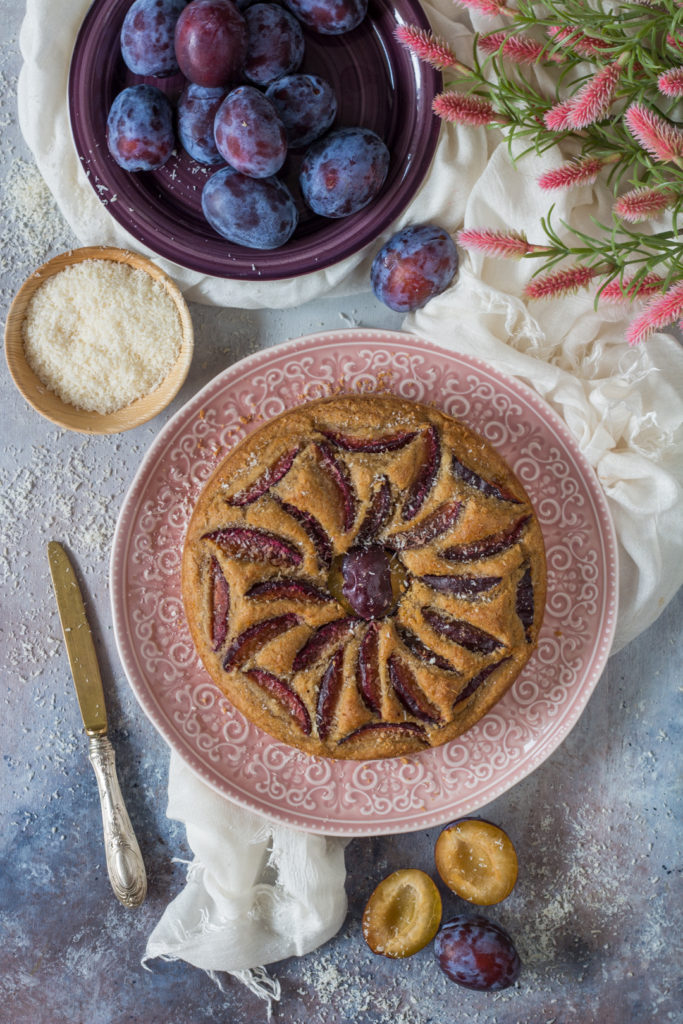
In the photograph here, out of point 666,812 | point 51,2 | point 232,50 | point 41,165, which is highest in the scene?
point 51,2

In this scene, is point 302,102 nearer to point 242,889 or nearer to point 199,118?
point 199,118

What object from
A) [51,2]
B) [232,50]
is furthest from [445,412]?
[51,2]

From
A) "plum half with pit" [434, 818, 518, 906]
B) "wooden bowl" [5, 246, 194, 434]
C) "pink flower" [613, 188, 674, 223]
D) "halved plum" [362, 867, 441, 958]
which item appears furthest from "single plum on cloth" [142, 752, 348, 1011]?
"pink flower" [613, 188, 674, 223]

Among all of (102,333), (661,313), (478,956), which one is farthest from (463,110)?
(478,956)

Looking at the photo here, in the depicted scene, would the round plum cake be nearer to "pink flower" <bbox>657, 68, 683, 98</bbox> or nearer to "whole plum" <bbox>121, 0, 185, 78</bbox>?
"pink flower" <bbox>657, 68, 683, 98</bbox>

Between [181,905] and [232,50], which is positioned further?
[181,905]

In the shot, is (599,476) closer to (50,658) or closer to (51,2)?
(50,658)
